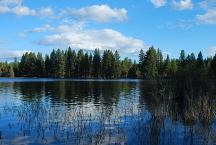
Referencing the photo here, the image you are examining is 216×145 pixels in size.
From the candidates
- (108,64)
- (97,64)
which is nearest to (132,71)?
(108,64)

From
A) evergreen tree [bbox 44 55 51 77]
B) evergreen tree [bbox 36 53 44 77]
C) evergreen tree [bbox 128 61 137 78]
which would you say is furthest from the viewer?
evergreen tree [bbox 36 53 44 77]

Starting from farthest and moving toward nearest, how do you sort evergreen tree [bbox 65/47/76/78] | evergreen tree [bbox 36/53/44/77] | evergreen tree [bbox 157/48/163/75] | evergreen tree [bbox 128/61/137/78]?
evergreen tree [bbox 36/53/44/77]
evergreen tree [bbox 128/61/137/78]
evergreen tree [bbox 65/47/76/78]
evergreen tree [bbox 157/48/163/75]

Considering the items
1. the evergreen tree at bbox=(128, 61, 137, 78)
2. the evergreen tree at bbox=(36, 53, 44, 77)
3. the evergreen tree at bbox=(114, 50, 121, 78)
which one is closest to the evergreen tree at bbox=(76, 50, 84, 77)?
the evergreen tree at bbox=(114, 50, 121, 78)

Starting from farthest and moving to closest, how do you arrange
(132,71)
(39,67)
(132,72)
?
1. (39,67)
2. (132,71)
3. (132,72)

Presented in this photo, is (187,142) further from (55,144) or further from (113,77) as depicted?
(113,77)

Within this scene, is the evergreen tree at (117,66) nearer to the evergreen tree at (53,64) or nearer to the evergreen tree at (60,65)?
the evergreen tree at (60,65)

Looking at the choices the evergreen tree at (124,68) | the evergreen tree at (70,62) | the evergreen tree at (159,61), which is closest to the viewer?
the evergreen tree at (159,61)

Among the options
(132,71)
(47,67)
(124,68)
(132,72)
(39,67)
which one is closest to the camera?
(47,67)

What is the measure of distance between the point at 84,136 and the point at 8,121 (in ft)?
29.4

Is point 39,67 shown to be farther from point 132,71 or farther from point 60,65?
point 132,71

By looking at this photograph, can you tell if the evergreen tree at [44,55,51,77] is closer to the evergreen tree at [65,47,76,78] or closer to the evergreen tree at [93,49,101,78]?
the evergreen tree at [65,47,76,78]

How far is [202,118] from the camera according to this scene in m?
22.8

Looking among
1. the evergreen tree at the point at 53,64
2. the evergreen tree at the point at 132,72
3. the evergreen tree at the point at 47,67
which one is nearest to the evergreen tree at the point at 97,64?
the evergreen tree at the point at 132,72

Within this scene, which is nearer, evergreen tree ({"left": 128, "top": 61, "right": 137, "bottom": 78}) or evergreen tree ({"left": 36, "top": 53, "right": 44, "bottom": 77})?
evergreen tree ({"left": 128, "top": 61, "right": 137, "bottom": 78})
